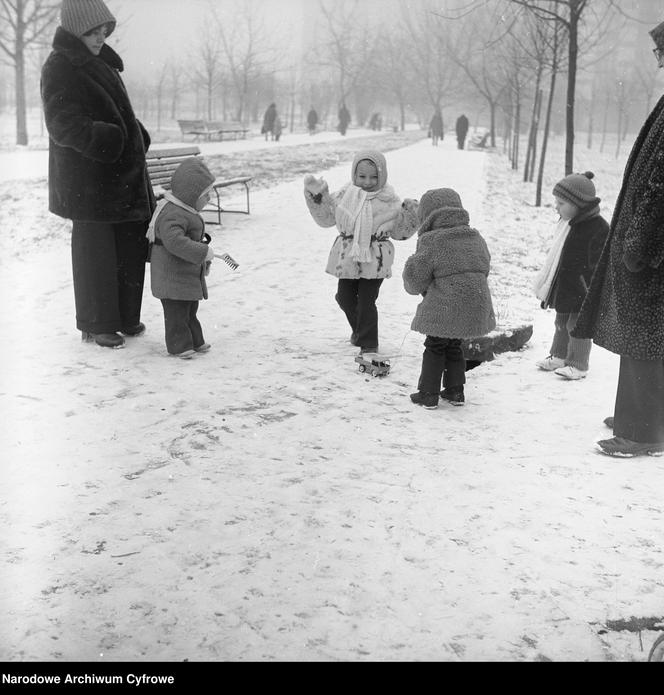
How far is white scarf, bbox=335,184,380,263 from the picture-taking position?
516cm

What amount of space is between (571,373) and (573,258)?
2.37ft

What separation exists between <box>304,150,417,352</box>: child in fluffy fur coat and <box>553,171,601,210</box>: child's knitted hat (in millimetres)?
893

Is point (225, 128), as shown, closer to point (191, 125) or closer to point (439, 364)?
point (191, 125)

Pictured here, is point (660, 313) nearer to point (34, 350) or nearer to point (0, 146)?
point (34, 350)

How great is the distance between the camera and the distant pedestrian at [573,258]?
488cm

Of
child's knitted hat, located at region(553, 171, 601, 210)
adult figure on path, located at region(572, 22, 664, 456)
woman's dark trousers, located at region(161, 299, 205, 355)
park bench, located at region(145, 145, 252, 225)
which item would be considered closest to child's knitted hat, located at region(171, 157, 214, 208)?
woman's dark trousers, located at region(161, 299, 205, 355)

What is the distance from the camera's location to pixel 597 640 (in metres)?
2.46

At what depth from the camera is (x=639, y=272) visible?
12.0ft

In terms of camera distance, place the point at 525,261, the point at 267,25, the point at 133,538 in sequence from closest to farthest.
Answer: the point at 133,538
the point at 525,261
the point at 267,25

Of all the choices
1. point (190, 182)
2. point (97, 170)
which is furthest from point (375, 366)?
point (97, 170)

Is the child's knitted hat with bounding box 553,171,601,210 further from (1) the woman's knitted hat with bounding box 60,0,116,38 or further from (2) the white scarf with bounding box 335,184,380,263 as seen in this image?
(1) the woman's knitted hat with bounding box 60,0,116,38

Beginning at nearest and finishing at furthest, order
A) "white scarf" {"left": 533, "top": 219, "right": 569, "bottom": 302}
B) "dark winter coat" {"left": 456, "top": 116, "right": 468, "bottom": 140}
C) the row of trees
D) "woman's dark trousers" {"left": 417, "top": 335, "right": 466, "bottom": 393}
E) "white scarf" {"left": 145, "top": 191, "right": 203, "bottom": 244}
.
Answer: "woman's dark trousers" {"left": 417, "top": 335, "right": 466, "bottom": 393} → "white scarf" {"left": 145, "top": 191, "right": 203, "bottom": 244} → "white scarf" {"left": 533, "top": 219, "right": 569, "bottom": 302} → "dark winter coat" {"left": 456, "top": 116, "right": 468, "bottom": 140} → the row of trees
